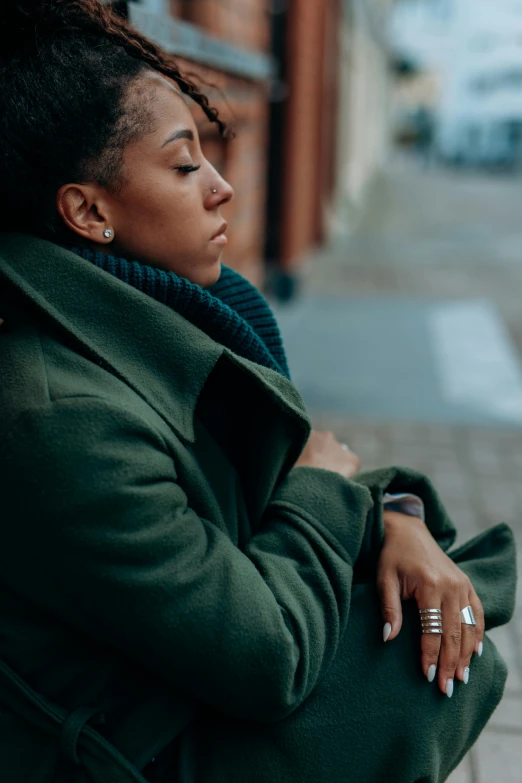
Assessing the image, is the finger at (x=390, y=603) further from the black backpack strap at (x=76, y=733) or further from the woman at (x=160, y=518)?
the black backpack strap at (x=76, y=733)

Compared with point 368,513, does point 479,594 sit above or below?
below

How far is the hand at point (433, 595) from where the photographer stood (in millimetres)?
1421

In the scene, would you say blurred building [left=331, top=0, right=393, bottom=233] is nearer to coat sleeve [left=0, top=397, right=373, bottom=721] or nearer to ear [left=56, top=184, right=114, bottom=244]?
ear [left=56, top=184, right=114, bottom=244]

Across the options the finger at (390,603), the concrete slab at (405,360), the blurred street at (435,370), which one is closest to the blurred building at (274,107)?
the blurred street at (435,370)

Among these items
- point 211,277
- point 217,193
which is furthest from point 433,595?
point 217,193

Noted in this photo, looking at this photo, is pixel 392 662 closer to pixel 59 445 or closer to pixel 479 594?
pixel 479 594

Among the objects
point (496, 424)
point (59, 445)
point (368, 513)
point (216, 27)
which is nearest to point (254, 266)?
point (216, 27)

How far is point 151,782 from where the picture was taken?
1.31 m

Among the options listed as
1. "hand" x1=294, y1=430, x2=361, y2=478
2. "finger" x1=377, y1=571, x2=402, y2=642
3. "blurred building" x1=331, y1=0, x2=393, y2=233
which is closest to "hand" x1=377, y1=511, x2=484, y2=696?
"finger" x1=377, y1=571, x2=402, y2=642

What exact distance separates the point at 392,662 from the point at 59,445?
27.0 inches

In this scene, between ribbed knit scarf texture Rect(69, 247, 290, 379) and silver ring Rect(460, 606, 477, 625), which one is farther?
silver ring Rect(460, 606, 477, 625)

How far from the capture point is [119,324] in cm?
125

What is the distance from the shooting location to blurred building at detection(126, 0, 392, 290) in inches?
166

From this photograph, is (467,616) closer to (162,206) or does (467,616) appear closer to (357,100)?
(162,206)
